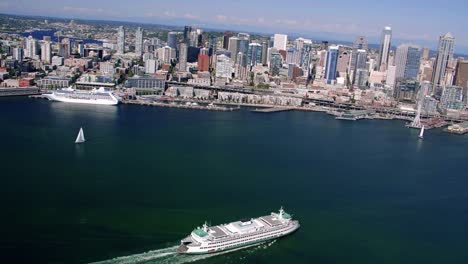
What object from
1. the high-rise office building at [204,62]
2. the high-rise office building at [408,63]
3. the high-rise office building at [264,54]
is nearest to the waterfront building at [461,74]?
the high-rise office building at [408,63]

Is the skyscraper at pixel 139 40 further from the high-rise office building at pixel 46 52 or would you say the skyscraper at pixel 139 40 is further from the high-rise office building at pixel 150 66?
the high-rise office building at pixel 150 66

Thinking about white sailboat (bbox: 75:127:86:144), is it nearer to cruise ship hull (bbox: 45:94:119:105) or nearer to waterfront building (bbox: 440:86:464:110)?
cruise ship hull (bbox: 45:94:119:105)

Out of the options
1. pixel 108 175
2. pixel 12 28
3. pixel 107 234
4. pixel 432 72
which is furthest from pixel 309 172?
pixel 12 28

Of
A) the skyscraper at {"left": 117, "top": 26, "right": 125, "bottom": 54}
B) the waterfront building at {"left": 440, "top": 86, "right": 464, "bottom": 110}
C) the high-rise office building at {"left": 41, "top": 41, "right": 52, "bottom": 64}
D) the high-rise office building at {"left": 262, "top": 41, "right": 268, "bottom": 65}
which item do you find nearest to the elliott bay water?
the waterfront building at {"left": 440, "top": 86, "right": 464, "bottom": 110}

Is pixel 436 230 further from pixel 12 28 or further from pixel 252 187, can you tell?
pixel 12 28

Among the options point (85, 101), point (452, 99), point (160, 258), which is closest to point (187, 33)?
point (85, 101)

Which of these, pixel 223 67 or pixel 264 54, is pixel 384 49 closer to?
pixel 264 54
